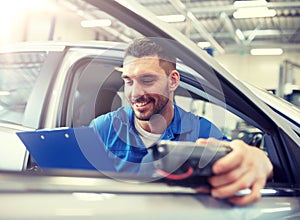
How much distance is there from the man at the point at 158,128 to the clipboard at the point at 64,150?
9 cm

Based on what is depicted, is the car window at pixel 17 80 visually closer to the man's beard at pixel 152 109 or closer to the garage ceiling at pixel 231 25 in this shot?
the man's beard at pixel 152 109

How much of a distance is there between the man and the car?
2.1 inches

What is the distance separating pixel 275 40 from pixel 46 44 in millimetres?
13307

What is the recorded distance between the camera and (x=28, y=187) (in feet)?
2.68

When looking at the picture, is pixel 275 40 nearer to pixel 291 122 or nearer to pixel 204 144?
pixel 291 122

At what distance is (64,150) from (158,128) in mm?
414

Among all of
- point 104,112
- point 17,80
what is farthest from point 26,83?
point 104,112

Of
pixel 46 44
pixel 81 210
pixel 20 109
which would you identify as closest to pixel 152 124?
pixel 81 210

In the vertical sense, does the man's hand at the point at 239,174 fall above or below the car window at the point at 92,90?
below

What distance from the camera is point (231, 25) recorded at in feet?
41.3

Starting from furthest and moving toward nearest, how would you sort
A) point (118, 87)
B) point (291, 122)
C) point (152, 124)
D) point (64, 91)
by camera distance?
point (64, 91) < point (291, 122) < point (118, 87) < point (152, 124)

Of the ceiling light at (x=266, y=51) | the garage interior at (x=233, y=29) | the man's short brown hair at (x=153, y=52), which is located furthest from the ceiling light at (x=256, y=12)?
the man's short brown hair at (x=153, y=52)

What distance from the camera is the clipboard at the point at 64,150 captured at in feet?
3.23

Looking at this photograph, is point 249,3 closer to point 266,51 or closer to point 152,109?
point 266,51
